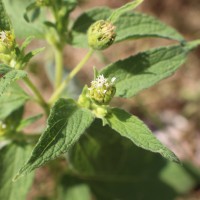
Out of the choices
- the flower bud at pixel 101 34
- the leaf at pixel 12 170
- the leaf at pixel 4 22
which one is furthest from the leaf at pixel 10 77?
the leaf at pixel 12 170

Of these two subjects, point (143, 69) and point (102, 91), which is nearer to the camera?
point (102, 91)

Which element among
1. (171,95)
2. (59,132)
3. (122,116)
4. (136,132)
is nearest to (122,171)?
(171,95)

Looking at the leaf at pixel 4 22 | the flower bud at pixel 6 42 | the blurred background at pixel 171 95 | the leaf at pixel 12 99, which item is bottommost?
the blurred background at pixel 171 95

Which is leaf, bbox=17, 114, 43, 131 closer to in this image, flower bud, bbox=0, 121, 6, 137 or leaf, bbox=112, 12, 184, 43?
flower bud, bbox=0, 121, 6, 137

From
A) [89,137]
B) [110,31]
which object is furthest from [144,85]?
[89,137]

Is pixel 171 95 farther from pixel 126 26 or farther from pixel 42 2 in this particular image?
pixel 42 2

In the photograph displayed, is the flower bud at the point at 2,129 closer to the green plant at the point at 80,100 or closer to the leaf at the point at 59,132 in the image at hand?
the green plant at the point at 80,100

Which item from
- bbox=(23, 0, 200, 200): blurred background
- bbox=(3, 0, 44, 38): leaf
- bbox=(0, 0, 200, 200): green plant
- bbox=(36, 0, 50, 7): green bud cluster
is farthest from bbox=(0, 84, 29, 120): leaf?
bbox=(23, 0, 200, 200): blurred background

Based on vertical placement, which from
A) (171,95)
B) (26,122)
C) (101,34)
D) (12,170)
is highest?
(101,34)
